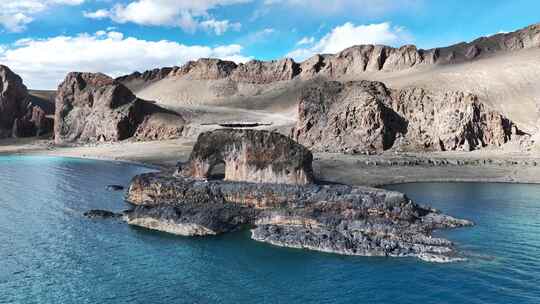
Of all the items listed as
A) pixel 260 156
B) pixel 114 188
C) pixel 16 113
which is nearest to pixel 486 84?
pixel 260 156

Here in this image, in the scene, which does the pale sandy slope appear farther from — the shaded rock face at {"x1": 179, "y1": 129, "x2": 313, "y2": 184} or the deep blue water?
the deep blue water

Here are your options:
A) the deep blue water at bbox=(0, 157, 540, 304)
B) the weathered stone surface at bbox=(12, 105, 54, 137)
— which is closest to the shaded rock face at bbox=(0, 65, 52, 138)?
the weathered stone surface at bbox=(12, 105, 54, 137)

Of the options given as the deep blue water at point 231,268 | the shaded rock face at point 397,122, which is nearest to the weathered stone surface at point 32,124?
the shaded rock face at point 397,122

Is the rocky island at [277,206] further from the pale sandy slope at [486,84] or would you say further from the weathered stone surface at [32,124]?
the weathered stone surface at [32,124]

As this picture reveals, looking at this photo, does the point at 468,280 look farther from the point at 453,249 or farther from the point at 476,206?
the point at 476,206

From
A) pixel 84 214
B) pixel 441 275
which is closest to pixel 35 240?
pixel 84 214
